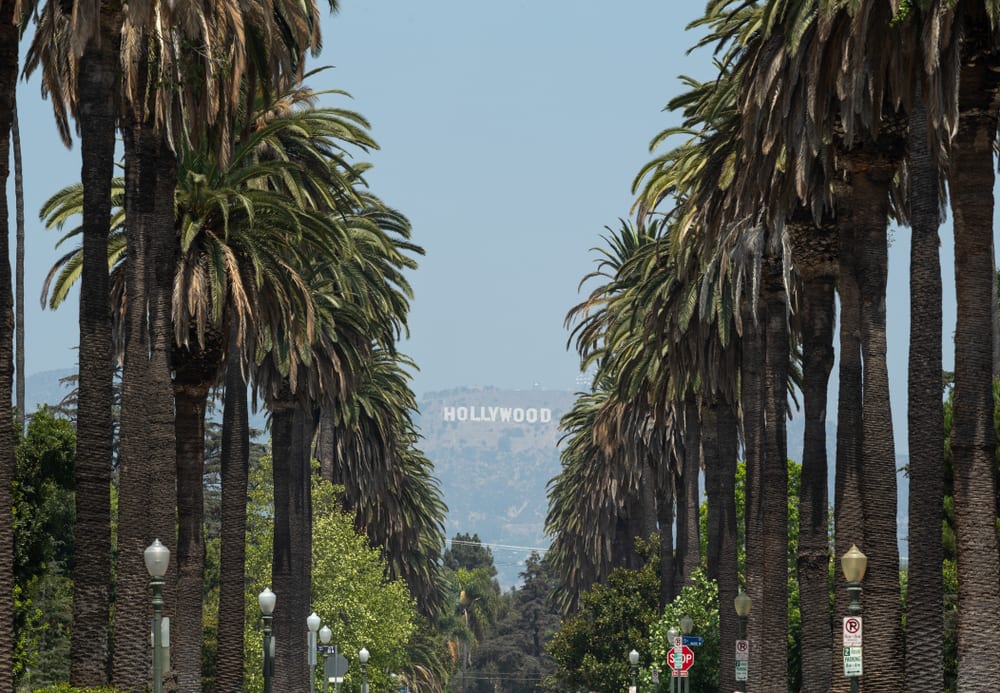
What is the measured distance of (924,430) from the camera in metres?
→ 25.5

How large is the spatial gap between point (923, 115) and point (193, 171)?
1701cm

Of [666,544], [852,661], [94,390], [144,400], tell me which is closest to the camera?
[852,661]

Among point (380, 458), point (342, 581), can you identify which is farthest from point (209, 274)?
point (380, 458)

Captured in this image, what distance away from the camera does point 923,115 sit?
26.3 meters

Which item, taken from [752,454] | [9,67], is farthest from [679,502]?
[9,67]

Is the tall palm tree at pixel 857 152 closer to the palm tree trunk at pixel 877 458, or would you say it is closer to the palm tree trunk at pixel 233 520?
the palm tree trunk at pixel 877 458

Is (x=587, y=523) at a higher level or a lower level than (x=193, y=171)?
lower

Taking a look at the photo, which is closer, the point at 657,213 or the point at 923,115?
the point at 923,115

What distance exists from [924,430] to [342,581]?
4240 centimetres

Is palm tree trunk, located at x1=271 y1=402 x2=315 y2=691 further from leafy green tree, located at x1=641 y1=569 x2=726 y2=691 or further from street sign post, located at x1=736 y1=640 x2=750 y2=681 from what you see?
street sign post, located at x1=736 y1=640 x2=750 y2=681

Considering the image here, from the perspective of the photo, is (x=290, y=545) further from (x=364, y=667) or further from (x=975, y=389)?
(x=975, y=389)

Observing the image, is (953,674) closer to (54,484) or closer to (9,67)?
(54,484)

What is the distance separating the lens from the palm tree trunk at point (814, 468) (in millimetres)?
36500

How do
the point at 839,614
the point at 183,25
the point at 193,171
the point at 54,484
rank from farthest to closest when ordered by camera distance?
the point at 54,484, the point at 193,171, the point at 839,614, the point at 183,25
